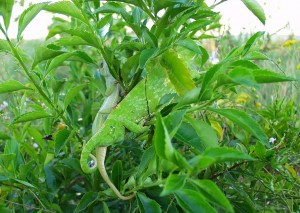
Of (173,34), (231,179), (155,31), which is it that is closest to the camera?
(173,34)

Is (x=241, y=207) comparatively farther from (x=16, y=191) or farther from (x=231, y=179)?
(x=16, y=191)

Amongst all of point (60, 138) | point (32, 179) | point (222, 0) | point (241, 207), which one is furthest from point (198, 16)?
point (32, 179)

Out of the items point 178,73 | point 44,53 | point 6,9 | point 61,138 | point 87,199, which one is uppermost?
point 6,9

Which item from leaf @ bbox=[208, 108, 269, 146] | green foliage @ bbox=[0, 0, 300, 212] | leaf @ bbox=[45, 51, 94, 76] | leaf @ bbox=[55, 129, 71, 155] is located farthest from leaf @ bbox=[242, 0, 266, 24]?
leaf @ bbox=[55, 129, 71, 155]

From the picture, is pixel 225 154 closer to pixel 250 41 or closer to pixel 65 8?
pixel 250 41

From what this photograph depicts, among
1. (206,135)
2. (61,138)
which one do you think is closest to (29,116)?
(61,138)

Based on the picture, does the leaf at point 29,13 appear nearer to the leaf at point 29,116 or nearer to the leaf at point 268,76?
the leaf at point 29,116

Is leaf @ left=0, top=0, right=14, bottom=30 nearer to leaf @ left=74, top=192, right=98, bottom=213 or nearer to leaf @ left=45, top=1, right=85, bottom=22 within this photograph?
leaf @ left=45, top=1, right=85, bottom=22
